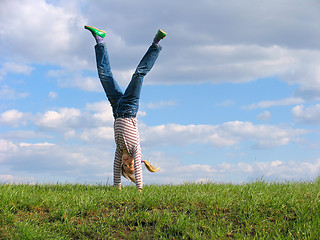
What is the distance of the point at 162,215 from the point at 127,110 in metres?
2.66

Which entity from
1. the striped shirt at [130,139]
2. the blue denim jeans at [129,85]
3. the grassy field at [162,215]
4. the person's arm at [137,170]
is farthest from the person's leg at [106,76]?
the grassy field at [162,215]

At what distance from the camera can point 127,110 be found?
28.2ft

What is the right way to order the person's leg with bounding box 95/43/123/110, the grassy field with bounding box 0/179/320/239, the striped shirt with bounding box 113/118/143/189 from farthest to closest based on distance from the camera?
the person's leg with bounding box 95/43/123/110
the striped shirt with bounding box 113/118/143/189
the grassy field with bounding box 0/179/320/239

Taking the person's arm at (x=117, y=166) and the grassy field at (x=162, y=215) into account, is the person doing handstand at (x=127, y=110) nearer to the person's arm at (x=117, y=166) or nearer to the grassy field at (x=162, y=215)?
the person's arm at (x=117, y=166)

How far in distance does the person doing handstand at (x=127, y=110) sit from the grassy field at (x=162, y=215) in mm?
886

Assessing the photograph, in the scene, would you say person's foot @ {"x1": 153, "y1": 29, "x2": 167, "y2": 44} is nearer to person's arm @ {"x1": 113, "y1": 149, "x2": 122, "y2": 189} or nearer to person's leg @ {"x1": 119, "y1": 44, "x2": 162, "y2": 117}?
person's leg @ {"x1": 119, "y1": 44, "x2": 162, "y2": 117}

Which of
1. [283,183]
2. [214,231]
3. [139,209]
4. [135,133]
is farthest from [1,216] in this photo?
[283,183]

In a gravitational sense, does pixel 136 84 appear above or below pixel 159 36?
below

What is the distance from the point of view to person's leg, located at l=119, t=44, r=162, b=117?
339 inches

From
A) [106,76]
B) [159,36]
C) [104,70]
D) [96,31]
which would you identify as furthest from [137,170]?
[96,31]

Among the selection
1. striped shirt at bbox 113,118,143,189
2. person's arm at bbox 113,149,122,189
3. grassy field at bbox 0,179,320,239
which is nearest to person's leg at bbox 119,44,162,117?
striped shirt at bbox 113,118,143,189

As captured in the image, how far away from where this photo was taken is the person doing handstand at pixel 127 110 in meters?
8.56

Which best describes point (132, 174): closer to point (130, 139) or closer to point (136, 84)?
point (130, 139)

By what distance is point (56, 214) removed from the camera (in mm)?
7137
